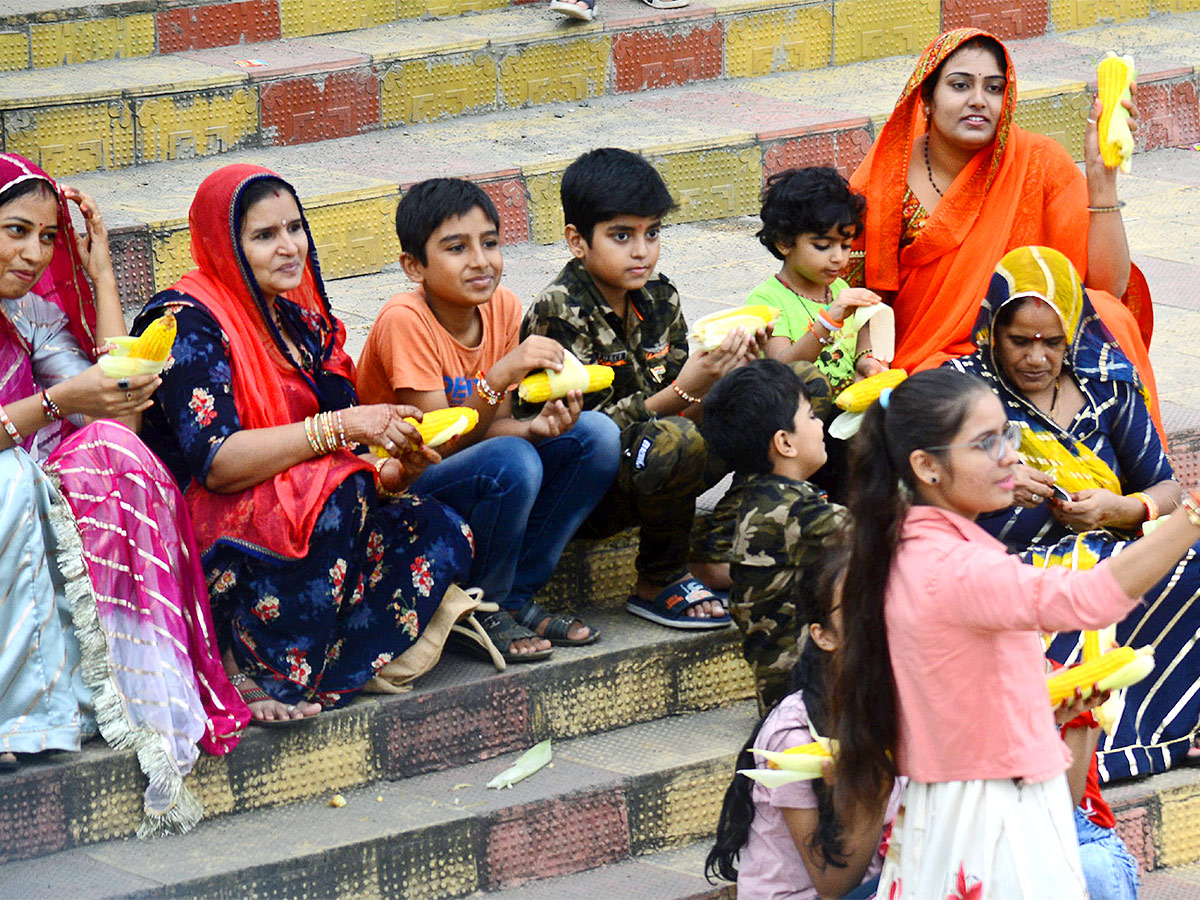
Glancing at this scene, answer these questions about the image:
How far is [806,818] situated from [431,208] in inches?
66.0

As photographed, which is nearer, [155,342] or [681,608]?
[155,342]

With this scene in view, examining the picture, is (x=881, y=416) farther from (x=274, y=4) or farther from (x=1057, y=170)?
(x=274, y=4)

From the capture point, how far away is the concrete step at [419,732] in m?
3.37

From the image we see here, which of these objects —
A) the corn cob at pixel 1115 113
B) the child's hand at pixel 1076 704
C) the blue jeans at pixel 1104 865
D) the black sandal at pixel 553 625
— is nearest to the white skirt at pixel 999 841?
the child's hand at pixel 1076 704

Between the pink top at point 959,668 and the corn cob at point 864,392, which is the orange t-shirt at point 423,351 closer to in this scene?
the corn cob at point 864,392

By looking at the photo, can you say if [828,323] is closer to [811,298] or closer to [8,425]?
[811,298]

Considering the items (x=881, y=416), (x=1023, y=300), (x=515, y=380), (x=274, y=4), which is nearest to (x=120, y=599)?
(x=515, y=380)

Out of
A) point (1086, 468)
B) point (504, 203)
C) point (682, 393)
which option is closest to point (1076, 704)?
point (1086, 468)

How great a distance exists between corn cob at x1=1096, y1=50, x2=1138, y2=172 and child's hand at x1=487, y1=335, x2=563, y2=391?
5.49ft

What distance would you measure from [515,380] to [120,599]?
3.33 ft

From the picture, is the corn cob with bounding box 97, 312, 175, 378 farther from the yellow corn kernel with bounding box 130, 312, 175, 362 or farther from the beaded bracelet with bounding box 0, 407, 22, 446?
the beaded bracelet with bounding box 0, 407, 22, 446

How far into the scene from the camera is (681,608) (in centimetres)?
409

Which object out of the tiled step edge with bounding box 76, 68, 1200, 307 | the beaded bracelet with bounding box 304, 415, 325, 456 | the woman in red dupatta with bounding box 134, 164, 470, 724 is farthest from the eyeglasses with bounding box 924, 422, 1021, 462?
the tiled step edge with bounding box 76, 68, 1200, 307

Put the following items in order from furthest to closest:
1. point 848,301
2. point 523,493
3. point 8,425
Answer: point 848,301 → point 523,493 → point 8,425
